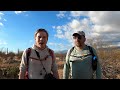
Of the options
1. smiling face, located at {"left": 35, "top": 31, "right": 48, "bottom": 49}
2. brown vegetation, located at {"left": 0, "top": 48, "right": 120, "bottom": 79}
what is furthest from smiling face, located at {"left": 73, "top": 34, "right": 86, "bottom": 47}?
brown vegetation, located at {"left": 0, "top": 48, "right": 120, "bottom": 79}

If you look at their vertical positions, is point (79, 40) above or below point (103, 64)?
above

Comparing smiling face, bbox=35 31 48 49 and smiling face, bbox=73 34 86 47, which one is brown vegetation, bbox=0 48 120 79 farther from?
smiling face, bbox=35 31 48 49

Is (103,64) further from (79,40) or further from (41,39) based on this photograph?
(41,39)

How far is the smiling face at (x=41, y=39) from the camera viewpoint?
2.96 m

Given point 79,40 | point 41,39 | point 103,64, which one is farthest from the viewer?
point 103,64

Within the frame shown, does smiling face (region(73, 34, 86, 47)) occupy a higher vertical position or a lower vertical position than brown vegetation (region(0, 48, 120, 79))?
higher

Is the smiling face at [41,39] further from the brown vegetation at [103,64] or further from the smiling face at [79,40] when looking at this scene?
the brown vegetation at [103,64]

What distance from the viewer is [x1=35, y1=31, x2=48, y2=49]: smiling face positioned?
2.96 meters

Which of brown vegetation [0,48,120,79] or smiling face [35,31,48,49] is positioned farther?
brown vegetation [0,48,120,79]

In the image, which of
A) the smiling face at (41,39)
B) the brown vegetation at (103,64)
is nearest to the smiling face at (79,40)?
the smiling face at (41,39)

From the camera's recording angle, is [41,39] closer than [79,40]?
Yes

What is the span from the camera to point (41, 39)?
2.98m

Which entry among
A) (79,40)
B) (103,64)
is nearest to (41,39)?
(79,40)

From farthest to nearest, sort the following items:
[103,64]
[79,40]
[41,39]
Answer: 1. [103,64]
2. [79,40]
3. [41,39]
